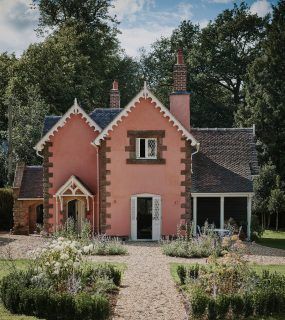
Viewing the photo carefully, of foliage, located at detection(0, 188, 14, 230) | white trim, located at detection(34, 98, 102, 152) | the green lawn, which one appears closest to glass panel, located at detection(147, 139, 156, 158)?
white trim, located at detection(34, 98, 102, 152)

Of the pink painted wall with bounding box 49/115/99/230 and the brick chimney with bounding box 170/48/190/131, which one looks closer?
the pink painted wall with bounding box 49/115/99/230

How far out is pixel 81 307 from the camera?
41.7ft

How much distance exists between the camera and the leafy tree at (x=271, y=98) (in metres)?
42.2

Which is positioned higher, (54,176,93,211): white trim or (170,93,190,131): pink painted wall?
(170,93,190,131): pink painted wall

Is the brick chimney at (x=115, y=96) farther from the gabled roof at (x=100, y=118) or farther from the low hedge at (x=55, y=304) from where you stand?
the low hedge at (x=55, y=304)

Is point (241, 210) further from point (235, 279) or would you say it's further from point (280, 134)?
point (235, 279)

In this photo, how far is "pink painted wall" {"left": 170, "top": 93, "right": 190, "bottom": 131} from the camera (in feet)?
98.4

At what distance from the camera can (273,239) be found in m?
33.4

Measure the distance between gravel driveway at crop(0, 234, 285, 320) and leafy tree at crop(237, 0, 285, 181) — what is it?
16982 millimetres

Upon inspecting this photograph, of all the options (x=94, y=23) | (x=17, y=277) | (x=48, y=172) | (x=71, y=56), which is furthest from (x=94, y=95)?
(x=17, y=277)

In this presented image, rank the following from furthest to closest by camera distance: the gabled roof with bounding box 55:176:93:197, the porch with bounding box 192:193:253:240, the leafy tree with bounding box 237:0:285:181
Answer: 1. the leafy tree with bounding box 237:0:285:181
2. the porch with bounding box 192:193:253:240
3. the gabled roof with bounding box 55:176:93:197

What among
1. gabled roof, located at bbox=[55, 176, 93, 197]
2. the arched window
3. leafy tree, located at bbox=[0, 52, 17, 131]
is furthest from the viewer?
leafy tree, located at bbox=[0, 52, 17, 131]

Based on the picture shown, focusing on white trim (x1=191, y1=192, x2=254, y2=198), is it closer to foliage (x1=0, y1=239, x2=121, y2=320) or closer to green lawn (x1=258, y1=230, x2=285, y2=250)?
green lawn (x1=258, y1=230, x2=285, y2=250)

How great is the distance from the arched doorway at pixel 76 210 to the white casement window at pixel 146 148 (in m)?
4.28
